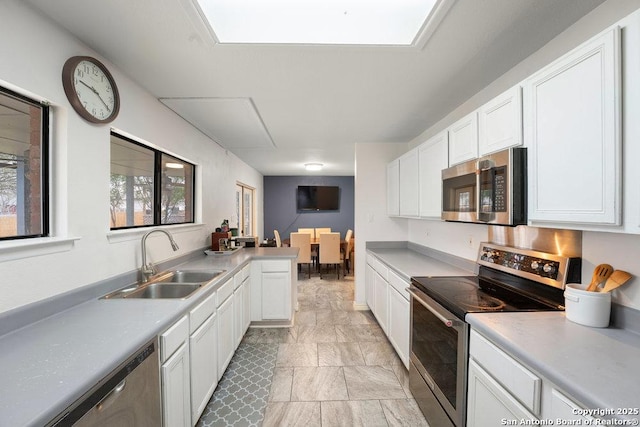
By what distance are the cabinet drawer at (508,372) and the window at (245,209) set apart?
497cm

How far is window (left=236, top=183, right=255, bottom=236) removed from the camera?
5690 mm

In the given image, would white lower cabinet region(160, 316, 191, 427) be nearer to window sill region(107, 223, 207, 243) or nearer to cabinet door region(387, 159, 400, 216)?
window sill region(107, 223, 207, 243)

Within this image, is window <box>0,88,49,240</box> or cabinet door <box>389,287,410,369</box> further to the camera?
cabinet door <box>389,287,410,369</box>

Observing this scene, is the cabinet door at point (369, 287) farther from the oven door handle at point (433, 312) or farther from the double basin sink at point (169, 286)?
the double basin sink at point (169, 286)

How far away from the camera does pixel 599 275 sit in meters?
1.18

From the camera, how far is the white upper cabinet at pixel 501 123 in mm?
1328

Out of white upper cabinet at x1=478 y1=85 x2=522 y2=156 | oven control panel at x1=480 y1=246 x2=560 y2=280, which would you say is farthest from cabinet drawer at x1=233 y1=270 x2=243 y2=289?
white upper cabinet at x1=478 y1=85 x2=522 y2=156

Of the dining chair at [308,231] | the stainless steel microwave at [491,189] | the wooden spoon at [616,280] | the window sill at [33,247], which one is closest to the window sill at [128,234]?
the window sill at [33,247]

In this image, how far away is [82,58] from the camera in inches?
56.0

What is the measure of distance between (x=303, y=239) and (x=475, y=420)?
179 inches

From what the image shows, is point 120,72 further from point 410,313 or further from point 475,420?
point 475,420

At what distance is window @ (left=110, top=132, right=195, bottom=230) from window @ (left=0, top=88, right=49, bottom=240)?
0.49 metres

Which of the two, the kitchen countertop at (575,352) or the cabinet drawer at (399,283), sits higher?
the kitchen countertop at (575,352)

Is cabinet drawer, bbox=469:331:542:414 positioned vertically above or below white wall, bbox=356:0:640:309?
below
